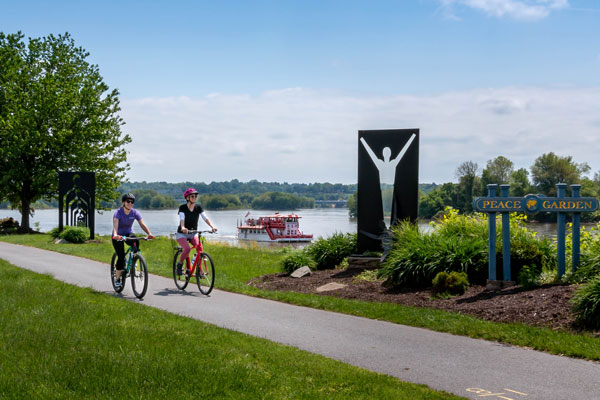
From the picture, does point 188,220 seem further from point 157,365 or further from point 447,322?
point 157,365

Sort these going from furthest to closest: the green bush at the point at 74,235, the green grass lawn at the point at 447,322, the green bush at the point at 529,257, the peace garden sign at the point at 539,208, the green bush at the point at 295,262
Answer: the green bush at the point at 74,235, the green bush at the point at 295,262, the green bush at the point at 529,257, the peace garden sign at the point at 539,208, the green grass lawn at the point at 447,322

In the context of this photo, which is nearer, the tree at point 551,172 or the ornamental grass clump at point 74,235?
the ornamental grass clump at point 74,235

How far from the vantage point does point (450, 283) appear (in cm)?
1020

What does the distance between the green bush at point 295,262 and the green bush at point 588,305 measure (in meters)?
7.93

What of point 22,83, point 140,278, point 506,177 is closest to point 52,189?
point 22,83

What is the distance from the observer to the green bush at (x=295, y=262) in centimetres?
1508

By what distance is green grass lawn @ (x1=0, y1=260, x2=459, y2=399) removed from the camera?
207 inches

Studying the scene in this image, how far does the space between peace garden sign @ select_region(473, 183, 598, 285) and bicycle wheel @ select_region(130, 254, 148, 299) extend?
5.86 meters

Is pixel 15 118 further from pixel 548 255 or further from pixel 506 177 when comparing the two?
pixel 506 177

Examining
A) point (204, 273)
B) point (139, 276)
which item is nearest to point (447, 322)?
point (204, 273)

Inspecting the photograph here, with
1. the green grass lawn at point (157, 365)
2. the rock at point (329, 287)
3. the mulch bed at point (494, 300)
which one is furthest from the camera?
the rock at point (329, 287)

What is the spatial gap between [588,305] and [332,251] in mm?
8172

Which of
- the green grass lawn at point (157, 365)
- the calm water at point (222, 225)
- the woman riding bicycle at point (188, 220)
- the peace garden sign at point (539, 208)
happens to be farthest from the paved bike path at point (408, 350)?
the calm water at point (222, 225)

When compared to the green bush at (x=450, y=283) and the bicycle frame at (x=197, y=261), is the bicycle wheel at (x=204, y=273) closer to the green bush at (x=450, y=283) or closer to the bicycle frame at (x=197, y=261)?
the bicycle frame at (x=197, y=261)
